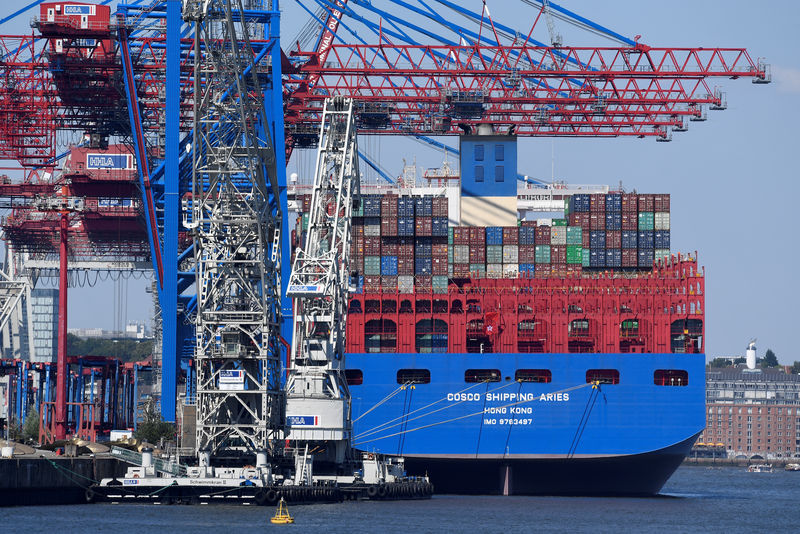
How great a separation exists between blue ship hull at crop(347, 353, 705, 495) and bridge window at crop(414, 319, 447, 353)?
0.93 meters

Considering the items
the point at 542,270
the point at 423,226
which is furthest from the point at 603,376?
the point at 423,226

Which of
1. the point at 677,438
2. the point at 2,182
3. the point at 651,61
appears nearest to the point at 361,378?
the point at 677,438

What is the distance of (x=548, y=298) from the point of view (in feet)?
247

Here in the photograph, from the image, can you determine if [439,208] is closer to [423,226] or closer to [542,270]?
[423,226]

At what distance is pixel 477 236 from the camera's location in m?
77.6

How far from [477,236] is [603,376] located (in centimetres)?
987

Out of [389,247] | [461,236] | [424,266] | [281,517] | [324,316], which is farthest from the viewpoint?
[461,236]

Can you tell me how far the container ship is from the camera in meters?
73.2

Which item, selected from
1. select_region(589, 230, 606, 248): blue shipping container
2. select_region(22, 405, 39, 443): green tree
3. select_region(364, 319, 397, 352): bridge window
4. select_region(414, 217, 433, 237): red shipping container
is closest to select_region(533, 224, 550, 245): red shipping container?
select_region(589, 230, 606, 248): blue shipping container

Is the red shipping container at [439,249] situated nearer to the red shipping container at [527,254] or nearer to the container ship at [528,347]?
the container ship at [528,347]

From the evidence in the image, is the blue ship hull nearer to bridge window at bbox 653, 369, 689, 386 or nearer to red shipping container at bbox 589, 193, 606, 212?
bridge window at bbox 653, 369, 689, 386

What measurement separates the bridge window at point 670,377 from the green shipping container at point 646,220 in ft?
26.6

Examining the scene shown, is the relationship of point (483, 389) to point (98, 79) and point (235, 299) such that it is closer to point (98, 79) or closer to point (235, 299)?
point (235, 299)

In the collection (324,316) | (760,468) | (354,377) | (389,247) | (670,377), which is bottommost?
(760,468)
